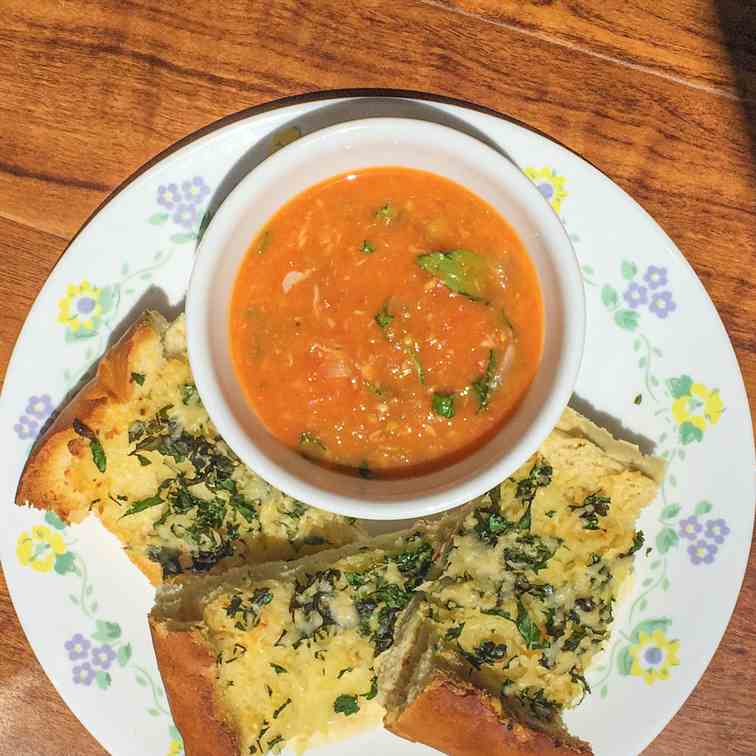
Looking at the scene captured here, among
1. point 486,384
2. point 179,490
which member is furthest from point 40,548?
point 486,384

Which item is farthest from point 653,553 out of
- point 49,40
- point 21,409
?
point 49,40

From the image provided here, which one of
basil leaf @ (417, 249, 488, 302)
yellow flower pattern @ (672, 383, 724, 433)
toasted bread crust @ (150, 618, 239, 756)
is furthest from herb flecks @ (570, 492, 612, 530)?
toasted bread crust @ (150, 618, 239, 756)

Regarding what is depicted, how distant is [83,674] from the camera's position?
11.8ft

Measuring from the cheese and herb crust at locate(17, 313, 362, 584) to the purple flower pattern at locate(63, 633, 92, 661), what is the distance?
0.43 meters

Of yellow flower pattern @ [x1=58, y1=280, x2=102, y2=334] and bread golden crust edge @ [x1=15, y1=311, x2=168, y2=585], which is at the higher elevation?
yellow flower pattern @ [x1=58, y1=280, x2=102, y2=334]

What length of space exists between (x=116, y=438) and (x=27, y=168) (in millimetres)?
1392

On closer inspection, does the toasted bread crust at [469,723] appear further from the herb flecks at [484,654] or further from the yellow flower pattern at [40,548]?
the yellow flower pattern at [40,548]

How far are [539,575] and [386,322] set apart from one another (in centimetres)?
136

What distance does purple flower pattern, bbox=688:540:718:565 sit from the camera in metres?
3.55

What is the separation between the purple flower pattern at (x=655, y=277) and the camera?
3459mm

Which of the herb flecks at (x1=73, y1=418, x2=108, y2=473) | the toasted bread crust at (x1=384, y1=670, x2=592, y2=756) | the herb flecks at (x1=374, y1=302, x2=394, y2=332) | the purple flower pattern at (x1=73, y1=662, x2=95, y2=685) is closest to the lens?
the herb flecks at (x1=374, y1=302, x2=394, y2=332)

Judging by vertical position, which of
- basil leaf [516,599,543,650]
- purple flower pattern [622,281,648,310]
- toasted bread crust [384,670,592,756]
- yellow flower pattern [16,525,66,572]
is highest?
purple flower pattern [622,281,648,310]

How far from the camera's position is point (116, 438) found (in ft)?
11.3

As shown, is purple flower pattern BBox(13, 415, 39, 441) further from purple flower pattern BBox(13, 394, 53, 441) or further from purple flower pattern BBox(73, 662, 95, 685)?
purple flower pattern BBox(73, 662, 95, 685)
